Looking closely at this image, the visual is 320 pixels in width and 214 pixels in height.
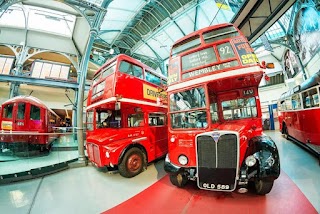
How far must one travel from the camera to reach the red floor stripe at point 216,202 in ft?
8.81

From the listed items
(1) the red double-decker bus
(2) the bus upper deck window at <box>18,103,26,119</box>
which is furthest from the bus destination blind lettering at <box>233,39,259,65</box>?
(2) the bus upper deck window at <box>18,103,26,119</box>

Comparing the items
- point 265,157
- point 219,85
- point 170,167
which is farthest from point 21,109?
point 265,157

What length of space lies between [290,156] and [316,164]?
1135mm

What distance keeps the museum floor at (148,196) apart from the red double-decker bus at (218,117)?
1.02ft

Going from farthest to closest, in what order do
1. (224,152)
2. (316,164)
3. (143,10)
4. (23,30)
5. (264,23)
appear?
(23,30) < (143,10) < (264,23) < (316,164) < (224,152)

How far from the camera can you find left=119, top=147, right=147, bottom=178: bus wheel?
4.63 metres

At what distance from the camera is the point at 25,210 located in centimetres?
308

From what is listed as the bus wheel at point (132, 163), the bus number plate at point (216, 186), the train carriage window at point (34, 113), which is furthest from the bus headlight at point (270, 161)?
the train carriage window at point (34, 113)

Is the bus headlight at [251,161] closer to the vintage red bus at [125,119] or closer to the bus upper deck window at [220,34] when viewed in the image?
the bus upper deck window at [220,34]

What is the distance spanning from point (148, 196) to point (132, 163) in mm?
1558

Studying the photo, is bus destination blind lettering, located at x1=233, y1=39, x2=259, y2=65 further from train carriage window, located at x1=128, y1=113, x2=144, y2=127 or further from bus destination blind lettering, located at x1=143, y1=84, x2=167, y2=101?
train carriage window, located at x1=128, y1=113, x2=144, y2=127

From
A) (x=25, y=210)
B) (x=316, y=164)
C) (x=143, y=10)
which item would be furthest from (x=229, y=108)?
(x=143, y=10)

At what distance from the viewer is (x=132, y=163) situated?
4871 millimetres

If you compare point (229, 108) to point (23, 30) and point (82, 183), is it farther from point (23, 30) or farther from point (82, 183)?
point (23, 30)
